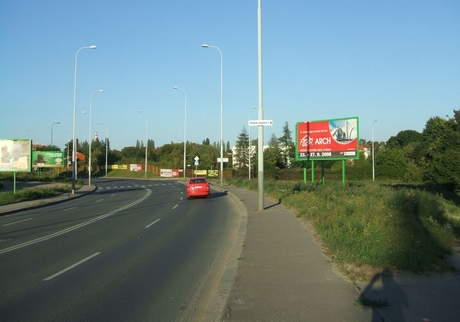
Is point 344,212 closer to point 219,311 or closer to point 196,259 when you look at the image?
point 196,259

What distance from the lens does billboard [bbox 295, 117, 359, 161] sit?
32.5m

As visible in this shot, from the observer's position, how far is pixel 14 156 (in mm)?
34062

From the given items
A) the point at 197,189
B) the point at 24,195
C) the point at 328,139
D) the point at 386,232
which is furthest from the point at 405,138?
the point at 386,232

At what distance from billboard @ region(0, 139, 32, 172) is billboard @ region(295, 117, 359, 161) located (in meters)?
20.3

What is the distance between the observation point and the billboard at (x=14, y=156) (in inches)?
1337

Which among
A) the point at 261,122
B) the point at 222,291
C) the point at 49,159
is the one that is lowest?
the point at 222,291

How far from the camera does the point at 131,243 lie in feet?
40.5

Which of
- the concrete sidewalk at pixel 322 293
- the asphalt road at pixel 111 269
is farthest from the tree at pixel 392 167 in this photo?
the concrete sidewalk at pixel 322 293

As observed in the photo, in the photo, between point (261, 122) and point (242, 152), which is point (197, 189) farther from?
point (242, 152)

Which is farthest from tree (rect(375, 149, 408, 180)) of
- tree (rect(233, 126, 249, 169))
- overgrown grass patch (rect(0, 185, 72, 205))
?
overgrown grass patch (rect(0, 185, 72, 205))

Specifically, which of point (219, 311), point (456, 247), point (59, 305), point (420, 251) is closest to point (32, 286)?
point (59, 305)

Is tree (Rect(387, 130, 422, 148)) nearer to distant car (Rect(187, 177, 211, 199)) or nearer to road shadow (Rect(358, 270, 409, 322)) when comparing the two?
distant car (Rect(187, 177, 211, 199))

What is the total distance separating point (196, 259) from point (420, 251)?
453cm

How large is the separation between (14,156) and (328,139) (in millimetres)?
23200
